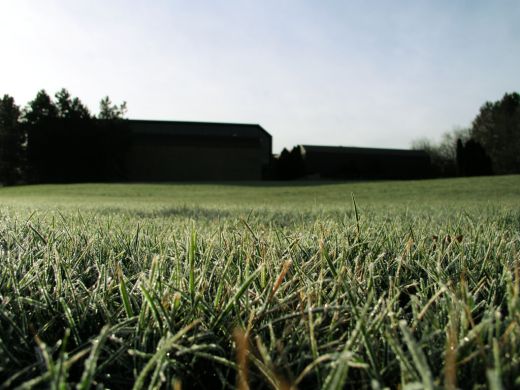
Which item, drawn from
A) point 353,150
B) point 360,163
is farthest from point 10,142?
point 353,150

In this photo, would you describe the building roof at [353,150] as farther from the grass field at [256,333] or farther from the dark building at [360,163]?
the grass field at [256,333]

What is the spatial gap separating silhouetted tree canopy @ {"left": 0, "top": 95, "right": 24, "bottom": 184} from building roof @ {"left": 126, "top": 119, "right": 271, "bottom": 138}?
12020 mm

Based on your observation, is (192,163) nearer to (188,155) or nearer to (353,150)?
(188,155)

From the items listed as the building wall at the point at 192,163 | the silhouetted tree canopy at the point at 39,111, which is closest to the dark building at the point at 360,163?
the building wall at the point at 192,163

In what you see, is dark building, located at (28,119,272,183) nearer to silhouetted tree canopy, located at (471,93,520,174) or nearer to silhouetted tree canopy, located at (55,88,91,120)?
silhouetted tree canopy, located at (55,88,91,120)

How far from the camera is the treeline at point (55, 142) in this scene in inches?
1459

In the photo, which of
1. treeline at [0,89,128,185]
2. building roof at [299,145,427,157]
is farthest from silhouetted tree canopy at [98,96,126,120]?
building roof at [299,145,427,157]

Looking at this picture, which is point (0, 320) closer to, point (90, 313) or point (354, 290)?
point (90, 313)

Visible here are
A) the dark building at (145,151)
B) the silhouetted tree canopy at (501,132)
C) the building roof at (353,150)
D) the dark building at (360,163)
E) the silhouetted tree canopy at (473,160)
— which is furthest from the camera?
the building roof at (353,150)

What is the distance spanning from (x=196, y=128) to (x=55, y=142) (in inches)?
642

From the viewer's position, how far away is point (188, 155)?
148 ft

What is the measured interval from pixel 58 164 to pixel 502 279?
4062cm

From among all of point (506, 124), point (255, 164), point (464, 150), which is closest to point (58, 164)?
point (255, 164)

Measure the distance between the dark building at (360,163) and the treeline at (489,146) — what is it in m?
2.66
